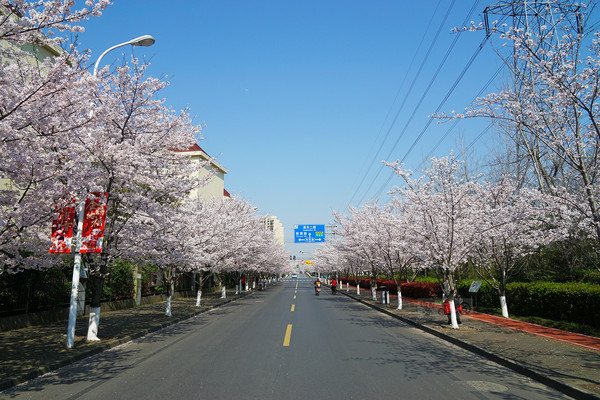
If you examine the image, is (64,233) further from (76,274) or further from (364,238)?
(364,238)

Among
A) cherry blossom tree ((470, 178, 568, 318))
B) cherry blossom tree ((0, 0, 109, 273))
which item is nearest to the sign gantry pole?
cherry blossom tree ((0, 0, 109, 273))

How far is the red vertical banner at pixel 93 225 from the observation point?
1097 cm

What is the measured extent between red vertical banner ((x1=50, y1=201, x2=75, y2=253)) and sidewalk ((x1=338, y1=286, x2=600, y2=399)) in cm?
1124

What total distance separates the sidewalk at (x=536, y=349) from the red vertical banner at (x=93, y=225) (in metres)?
10.5

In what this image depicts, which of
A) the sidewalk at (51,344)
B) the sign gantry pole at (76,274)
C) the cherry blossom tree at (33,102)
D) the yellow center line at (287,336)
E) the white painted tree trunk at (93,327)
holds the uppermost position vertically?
the cherry blossom tree at (33,102)

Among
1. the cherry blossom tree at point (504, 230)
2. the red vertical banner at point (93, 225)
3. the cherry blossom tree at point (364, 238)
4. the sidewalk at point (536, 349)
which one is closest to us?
the sidewalk at point (536, 349)

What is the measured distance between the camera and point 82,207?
1095 cm

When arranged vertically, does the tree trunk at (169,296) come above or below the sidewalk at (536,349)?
above

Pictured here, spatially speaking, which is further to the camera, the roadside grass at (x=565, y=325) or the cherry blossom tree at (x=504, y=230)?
the cherry blossom tree at (x=504, y=230)

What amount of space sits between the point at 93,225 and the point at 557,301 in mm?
16480

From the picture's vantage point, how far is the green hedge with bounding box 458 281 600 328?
43.7 ft

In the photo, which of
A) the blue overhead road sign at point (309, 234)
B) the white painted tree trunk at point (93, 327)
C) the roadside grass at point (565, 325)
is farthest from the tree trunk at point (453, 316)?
the blue overhead road sign at point (309, 234)

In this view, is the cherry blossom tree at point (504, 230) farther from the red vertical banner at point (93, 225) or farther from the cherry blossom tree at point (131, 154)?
the red vertical banner at point (93, 225)

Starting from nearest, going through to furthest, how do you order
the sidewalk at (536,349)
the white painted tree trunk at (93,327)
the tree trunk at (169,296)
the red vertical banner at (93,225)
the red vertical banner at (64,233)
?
1. the sidewalk at (536,349)
2. the red vertical banner at (64,233)
3. the red vertical banner at (93,225)
4. the white painted tree trunk at (93,327)
5. the tree trunk at (169,296)
